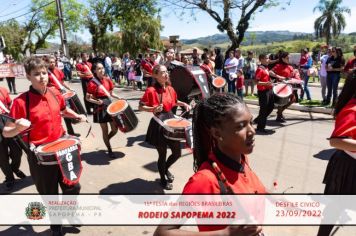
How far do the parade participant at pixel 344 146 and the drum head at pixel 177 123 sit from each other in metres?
2.02

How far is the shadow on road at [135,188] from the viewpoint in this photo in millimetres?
5148

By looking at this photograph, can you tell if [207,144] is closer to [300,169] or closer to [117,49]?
[300,169]

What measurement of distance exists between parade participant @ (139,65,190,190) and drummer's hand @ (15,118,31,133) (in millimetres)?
1991

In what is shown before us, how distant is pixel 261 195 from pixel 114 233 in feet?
8.50

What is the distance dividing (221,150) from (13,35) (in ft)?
210

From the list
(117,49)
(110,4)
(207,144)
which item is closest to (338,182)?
(207,144)

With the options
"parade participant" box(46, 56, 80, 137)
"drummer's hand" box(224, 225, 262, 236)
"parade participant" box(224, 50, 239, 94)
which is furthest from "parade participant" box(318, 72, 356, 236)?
"parade participant" box(224, 50, 239, 94)

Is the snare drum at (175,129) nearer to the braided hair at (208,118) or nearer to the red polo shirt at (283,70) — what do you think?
the braided hair at (208,118)

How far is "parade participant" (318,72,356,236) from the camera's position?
2.61 meters

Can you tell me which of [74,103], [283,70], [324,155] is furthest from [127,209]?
[283,70]

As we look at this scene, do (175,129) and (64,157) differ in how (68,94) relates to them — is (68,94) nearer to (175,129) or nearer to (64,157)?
(175,129)

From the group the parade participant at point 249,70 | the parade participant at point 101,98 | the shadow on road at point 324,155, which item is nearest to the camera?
the shadow on road at point 324,155

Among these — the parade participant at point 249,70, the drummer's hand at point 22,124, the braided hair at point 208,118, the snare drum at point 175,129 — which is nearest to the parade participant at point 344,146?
the braided hair at point 208,118

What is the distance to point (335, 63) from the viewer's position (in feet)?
34.4
